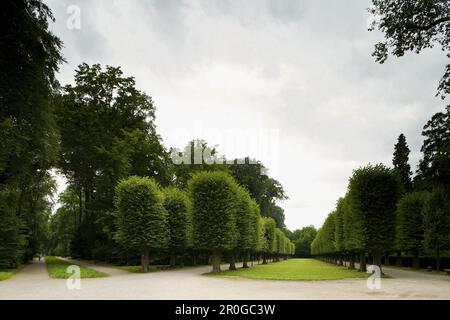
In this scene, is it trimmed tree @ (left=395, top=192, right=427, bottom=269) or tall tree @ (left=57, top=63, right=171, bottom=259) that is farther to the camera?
tall tree @ (left=57, top=63, right=171, bottom=259)

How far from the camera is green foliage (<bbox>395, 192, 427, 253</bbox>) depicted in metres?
35.5

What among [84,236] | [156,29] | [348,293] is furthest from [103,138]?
[348,293]

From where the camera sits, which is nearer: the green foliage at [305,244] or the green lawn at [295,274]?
the green lawn at [295,274]

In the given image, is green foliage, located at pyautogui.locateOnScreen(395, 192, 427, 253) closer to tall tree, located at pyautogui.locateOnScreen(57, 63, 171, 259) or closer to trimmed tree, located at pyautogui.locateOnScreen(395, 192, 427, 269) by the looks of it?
trimmed tree, located at pyautogui.locateOnScreen(395, 192, 427, 269)

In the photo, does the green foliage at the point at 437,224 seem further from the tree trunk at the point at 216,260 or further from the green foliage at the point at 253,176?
the green foliage at the point at 253,176

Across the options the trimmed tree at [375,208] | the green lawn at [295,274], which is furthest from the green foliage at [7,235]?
the trimmed tree at [375,208]

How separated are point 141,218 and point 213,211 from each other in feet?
18.4

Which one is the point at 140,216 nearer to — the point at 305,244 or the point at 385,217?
the point at 385,217

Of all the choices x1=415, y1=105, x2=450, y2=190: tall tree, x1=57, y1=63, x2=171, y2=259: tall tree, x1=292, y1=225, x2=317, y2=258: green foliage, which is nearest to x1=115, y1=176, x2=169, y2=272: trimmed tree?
x1=57, y1=63, x2=171, y2=259: tall tree

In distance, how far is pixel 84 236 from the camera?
51.0 m

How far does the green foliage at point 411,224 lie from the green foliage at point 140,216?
21591mm

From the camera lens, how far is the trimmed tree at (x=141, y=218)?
29641 mm

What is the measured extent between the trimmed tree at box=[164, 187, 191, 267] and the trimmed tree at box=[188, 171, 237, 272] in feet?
17.9

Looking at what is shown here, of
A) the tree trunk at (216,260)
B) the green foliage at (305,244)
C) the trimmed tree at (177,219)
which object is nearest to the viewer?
the tree trunk at (216,260)
